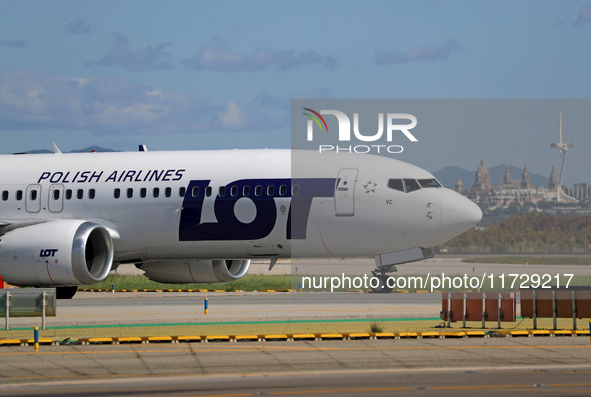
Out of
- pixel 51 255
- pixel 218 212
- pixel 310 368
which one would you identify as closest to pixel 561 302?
pixel 310 368

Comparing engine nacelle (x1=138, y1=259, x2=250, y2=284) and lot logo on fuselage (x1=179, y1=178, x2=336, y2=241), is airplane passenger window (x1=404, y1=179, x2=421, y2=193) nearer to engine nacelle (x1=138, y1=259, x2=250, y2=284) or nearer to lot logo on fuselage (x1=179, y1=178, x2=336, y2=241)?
lot logo on fuselage (x1=179, y1=178, x2=336, y2=241)

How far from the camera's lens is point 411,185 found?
1232 inches

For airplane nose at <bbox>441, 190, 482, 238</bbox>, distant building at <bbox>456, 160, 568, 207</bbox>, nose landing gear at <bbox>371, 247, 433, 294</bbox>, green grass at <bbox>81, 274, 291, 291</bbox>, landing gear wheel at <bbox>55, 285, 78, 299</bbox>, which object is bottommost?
green grass at <bbox>81, 274, 291, 291</bbox>

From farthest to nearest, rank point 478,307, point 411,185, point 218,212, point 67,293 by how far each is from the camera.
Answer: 1. point 67,293
2. point 218,212
3. point 411,185
4. point 478,307

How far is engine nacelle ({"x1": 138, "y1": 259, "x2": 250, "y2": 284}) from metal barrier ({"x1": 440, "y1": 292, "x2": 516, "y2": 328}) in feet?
40.3

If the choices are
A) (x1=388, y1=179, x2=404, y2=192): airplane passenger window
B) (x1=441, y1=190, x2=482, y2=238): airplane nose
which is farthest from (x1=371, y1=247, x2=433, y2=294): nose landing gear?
(x1=388, y1=179, x2=404, y2=192): airplane passenger window

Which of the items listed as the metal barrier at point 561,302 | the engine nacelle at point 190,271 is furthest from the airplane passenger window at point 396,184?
the engine nacelle at point 190,271

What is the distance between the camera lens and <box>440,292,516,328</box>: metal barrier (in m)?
25.0

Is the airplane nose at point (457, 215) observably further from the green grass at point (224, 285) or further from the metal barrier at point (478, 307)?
the green grass at point (224, 285)

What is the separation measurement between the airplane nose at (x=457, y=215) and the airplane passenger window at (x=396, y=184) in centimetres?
141

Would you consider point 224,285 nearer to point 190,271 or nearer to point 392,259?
point 190,271

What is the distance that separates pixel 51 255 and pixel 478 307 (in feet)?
46.4

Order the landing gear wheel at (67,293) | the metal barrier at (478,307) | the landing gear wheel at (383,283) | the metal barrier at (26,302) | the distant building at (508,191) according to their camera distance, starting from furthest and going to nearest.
Result: 1. the distant building at (508,191)
2. the landing gear wheel at (67,293)
3. the landing gear wheel at (383,283)
4. the metal barrier at (26,302)
5. the metal barrier at (478,307)

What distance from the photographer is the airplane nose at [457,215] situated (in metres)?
30.4
